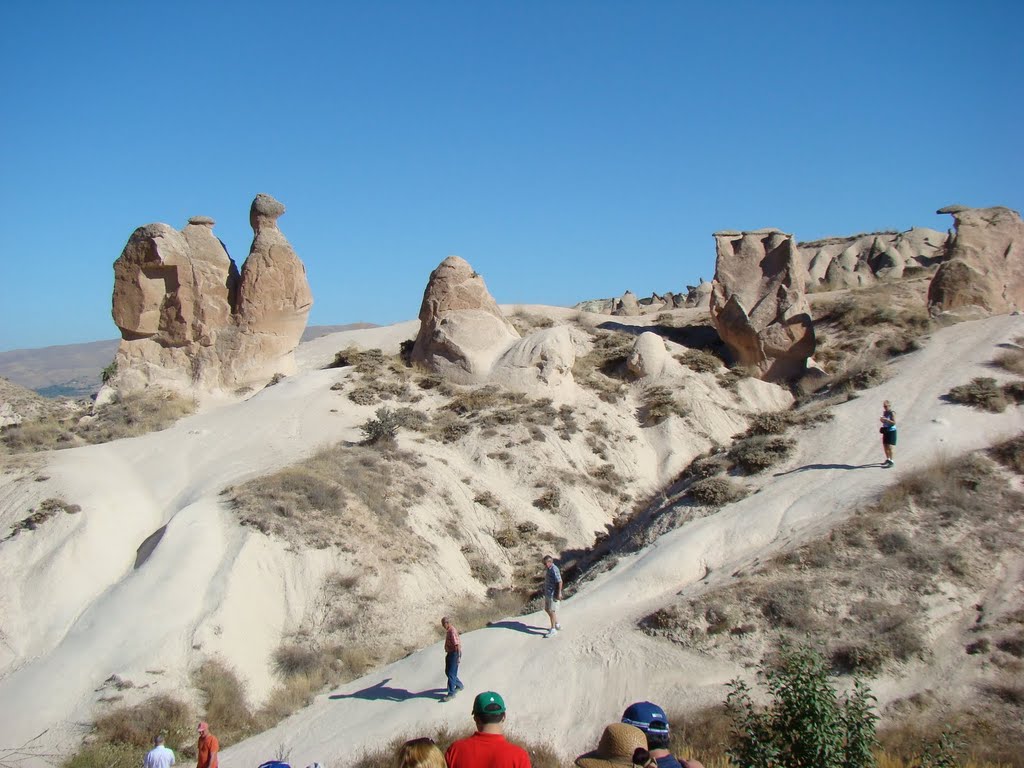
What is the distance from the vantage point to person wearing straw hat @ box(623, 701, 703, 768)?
165 inches

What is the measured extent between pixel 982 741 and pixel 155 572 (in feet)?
41.0

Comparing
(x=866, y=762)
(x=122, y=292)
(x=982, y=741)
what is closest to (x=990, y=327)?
(x=982, y=741)

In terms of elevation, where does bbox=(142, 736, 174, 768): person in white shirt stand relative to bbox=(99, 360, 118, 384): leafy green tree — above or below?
below

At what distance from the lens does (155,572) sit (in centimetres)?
1370

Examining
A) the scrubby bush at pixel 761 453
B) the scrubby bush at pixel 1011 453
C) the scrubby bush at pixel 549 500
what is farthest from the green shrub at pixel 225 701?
the scrubby bush at pixel 1011 453

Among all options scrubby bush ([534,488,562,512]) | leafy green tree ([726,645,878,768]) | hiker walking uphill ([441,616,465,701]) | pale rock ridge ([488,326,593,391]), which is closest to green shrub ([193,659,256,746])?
hiker walking uphill ([441,616,465,701])

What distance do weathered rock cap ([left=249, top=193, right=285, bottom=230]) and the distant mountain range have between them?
80.3 meters

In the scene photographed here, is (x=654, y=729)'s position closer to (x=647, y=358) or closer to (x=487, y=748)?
(x=487, y=748)

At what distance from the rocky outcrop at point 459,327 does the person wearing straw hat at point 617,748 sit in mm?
18016

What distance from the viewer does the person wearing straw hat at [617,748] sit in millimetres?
4289

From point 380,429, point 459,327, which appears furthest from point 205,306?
point 380,429

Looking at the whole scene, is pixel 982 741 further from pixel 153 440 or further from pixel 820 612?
pixel 153 440

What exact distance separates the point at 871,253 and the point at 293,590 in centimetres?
4316

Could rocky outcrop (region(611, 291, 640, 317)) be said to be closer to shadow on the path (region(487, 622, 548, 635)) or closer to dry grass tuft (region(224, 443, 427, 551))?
dry grass tuft (region(224, 443, 427, 551))
